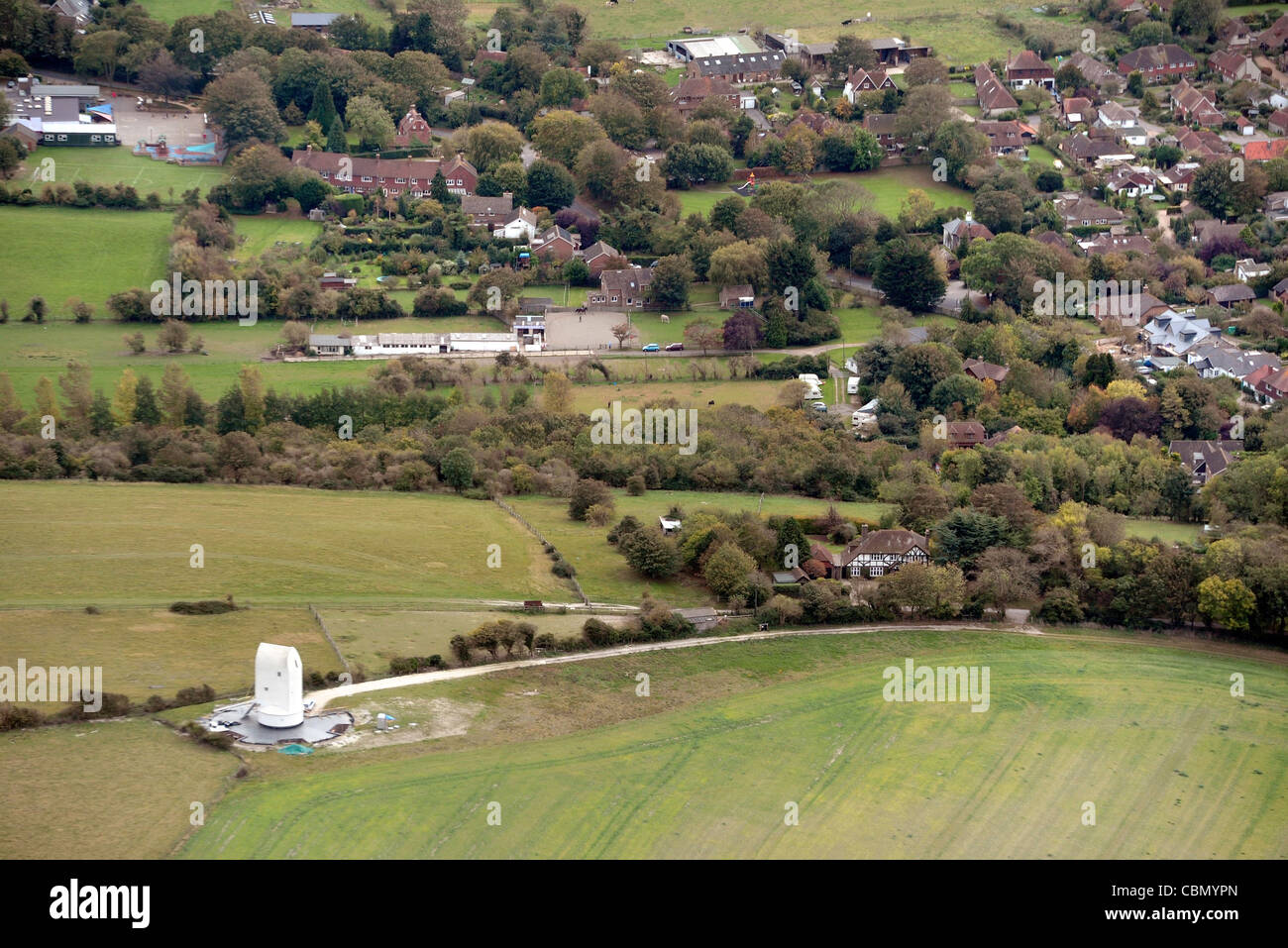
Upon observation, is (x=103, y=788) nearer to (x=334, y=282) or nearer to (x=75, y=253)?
(x=334, y=282)

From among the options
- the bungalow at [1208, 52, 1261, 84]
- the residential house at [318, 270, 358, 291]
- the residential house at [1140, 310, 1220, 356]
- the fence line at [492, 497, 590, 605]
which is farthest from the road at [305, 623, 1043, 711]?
the bungalow at [1208, 52, 1261, 84]

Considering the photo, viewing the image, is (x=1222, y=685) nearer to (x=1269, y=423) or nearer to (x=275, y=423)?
(x=1269, y=423)

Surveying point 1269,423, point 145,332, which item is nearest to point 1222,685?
point 1269,423

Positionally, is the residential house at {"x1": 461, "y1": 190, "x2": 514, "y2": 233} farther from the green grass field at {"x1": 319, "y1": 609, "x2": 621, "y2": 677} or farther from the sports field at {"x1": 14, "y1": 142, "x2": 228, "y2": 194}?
the green grass field at {"x1": 319, "y1": 609, "x2": 621, "y2": 677}

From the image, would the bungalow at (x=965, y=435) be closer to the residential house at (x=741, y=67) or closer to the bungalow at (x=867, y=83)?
the bungalow at (x=867, y=83)

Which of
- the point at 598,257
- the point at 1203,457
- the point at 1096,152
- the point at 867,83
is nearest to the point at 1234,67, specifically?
the point at 1096,152

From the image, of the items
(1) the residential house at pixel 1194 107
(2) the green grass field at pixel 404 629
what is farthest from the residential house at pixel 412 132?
(2) the green grass field at pixel 404 629
